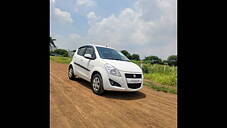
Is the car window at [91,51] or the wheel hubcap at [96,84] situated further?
the car window at [91,51]

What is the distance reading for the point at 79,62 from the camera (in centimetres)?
524

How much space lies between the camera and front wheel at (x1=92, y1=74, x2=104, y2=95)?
Answer: 13.2 feet

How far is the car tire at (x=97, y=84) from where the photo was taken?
4.03 m

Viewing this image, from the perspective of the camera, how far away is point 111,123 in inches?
99.1

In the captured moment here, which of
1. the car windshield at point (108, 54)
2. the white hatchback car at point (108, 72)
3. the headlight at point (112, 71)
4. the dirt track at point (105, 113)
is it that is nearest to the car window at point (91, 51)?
the white hatchback car at point (108, 72)

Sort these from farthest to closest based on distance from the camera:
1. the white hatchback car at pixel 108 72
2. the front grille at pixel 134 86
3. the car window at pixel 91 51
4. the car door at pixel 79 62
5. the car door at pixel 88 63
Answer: the car door at pixel 79 62, the car window at pixel 91 51, the car door at pixel 88 63, the front grille at pixel 134 86, the white hatchback car at pixel 108 72

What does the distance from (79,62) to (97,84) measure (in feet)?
4.93

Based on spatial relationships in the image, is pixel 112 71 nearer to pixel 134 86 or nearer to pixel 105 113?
pixel 134 86

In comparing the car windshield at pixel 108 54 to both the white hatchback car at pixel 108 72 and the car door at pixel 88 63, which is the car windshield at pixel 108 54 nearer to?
the white hatchback car at pixel 108 72

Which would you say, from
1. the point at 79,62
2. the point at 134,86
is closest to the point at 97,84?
the point at 134,86
